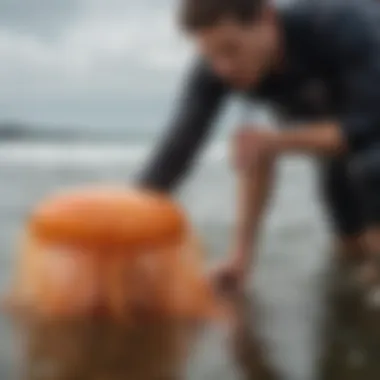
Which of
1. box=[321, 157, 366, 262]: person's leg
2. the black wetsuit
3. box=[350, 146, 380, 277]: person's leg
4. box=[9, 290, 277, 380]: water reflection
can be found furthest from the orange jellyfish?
box=[321, 157, 366, 262]: person's leg

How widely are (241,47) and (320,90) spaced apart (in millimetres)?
329

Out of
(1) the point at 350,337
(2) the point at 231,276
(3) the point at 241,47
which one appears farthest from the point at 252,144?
(1) the point at 350,337

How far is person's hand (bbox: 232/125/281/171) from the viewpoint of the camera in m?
2.92

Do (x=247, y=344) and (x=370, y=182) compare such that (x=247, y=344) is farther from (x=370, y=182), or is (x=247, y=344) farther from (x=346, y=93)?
(x=346, y=93)

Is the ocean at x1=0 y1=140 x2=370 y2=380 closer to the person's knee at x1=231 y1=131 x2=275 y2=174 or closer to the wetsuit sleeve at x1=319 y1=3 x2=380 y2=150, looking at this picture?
the person's knee at x1=231 y1=131 x2=275 y2=174

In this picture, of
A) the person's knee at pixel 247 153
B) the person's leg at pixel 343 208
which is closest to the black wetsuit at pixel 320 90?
the person's knee at pixel 247 153

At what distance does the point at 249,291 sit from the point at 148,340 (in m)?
0.53

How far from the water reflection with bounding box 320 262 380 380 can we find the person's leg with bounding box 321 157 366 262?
51cm

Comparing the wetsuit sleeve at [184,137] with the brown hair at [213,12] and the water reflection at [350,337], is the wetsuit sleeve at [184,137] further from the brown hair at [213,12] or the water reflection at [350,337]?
the water reflection at [350,337]

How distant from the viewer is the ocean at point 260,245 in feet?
7.77

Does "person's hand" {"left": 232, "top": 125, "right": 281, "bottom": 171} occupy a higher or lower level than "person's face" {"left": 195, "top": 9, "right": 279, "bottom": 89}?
Answer: lower

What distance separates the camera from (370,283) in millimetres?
3131

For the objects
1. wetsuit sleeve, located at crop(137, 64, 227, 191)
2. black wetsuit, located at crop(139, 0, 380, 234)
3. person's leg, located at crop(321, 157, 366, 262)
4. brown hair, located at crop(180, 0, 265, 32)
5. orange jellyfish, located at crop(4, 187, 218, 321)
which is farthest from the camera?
person's leg, located at crop(321, 157, 366, 262)

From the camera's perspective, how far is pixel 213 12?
2.87 metres
